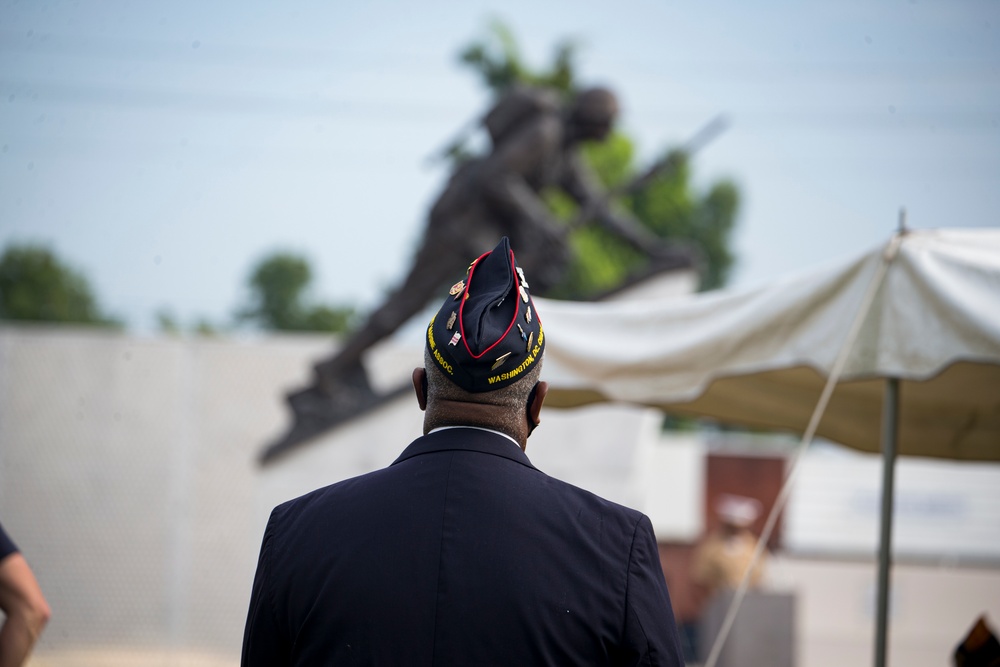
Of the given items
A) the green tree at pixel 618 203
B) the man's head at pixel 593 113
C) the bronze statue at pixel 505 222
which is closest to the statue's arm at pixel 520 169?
the bronze statue at pixel 505 222

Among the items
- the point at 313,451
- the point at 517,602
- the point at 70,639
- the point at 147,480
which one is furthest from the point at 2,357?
the point at 517,602

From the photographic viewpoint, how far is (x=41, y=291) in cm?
4453

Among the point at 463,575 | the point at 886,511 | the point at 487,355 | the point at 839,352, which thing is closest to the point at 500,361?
the point at 487,355

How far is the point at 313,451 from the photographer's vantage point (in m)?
7.90

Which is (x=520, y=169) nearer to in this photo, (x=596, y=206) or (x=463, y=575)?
(x=596, y=206)

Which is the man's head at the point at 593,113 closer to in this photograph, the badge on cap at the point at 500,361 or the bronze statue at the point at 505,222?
the bronze statue at the point at 505,222

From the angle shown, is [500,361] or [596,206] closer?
[500,361]

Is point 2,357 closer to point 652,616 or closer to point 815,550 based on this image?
point 815,550

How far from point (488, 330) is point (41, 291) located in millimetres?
47142

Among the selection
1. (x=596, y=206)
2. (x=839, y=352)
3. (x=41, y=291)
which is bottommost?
(x=839, y=352)

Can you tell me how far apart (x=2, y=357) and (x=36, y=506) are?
1.67 m

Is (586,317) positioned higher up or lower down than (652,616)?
higher up

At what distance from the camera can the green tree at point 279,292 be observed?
5700 cm

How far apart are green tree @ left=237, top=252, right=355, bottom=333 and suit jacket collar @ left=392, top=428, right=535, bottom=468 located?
55.1 m
